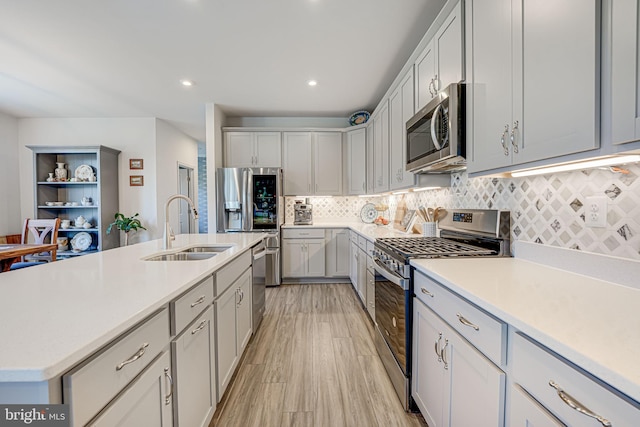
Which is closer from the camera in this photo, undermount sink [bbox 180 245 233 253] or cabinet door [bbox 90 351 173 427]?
cabinet door [bbox 90 351 173 427]

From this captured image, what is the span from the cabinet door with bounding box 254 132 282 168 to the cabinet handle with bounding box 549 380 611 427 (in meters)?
3.99

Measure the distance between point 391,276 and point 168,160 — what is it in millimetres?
4865

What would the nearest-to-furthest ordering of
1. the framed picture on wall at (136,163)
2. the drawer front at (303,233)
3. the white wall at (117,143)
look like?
1. the drawer front at (303,233)
2. the white wall at (117,143)
3. the framed picture on wall at (136,163)

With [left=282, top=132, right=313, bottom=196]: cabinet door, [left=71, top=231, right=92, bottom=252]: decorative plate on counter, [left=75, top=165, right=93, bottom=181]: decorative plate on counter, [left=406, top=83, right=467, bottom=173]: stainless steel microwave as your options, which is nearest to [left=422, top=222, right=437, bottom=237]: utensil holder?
[left=406, top=83, right=467, bottom=173]: stainless steel microwave

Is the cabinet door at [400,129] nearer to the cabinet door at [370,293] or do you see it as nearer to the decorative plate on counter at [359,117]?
the cabinet door at [370,293]

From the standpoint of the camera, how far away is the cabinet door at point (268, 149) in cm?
423

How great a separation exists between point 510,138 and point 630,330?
0.77 m

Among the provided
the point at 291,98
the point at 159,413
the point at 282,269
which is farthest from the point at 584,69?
the point at 282,269

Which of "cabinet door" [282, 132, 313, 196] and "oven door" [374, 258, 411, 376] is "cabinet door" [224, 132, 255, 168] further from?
"oven door" [374, 258, 411, 376]

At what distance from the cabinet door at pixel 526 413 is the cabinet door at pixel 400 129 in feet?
5.51

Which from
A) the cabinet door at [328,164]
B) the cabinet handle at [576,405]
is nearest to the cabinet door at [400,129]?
the cabinet door at [328,164]

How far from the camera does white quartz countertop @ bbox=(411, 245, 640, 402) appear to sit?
1.79 feet

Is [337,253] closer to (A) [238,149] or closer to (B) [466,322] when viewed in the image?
(A) [238,149]

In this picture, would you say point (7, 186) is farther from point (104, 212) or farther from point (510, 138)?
point (510, 138)
